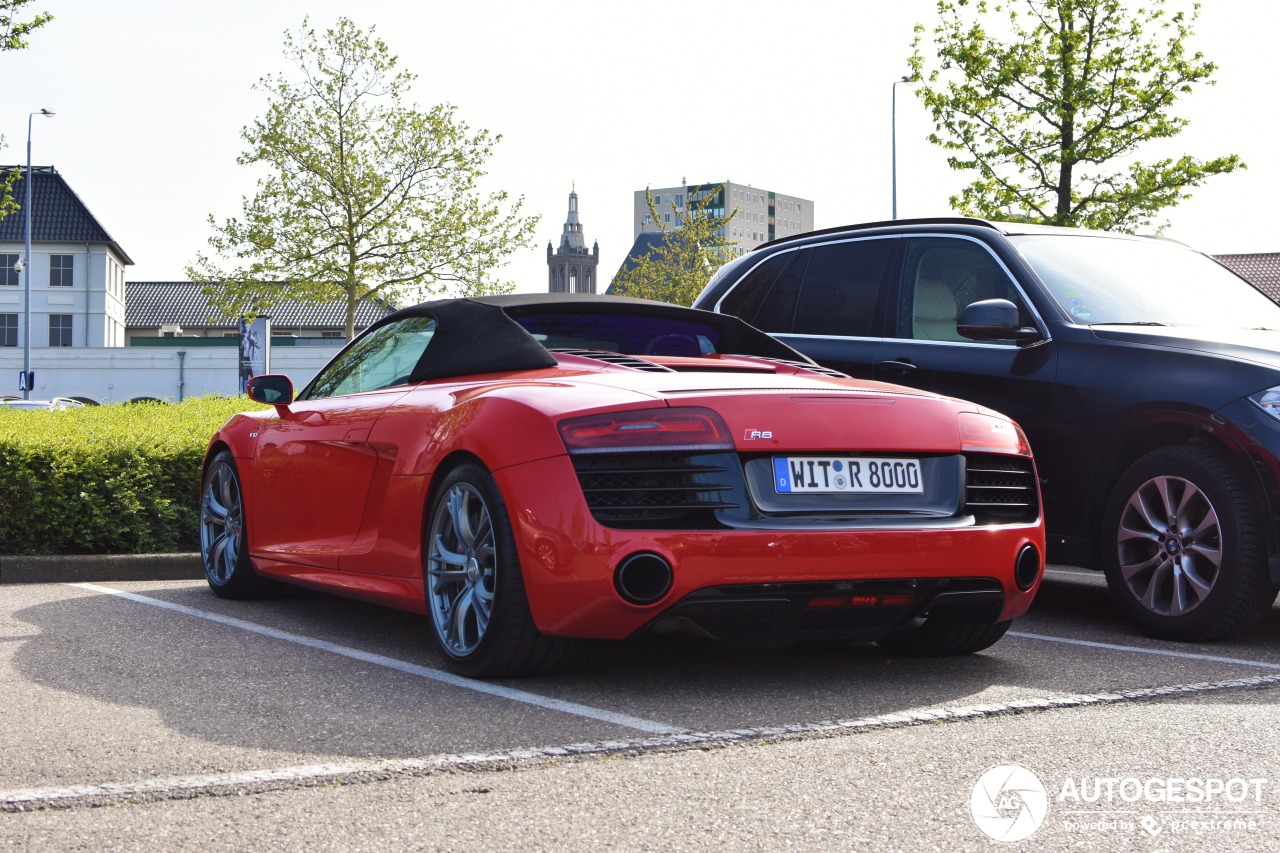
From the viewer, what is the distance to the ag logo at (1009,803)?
318 centimetres

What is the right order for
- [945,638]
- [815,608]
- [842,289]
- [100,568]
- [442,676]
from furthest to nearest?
[100,568], [842,289], [945,638], [442,676], [815,608]

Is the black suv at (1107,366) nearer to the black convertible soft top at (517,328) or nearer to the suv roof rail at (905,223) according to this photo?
the suv roof rail at (905,223)

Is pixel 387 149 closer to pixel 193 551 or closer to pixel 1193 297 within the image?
pixel 193 551

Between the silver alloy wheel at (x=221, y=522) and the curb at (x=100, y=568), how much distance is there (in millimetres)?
836

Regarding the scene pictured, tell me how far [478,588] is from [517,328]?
1138 mm

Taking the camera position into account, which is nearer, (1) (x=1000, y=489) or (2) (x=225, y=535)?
(1) (x=1000, y=489)

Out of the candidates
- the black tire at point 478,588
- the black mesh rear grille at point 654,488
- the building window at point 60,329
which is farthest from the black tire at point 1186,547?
the building window at point 60,329

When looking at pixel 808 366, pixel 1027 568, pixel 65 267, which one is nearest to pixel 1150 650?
pixel 1027 568

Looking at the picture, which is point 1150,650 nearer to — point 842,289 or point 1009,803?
point 1009,803

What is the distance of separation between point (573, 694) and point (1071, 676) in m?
1.79

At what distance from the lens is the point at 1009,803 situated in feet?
11.1

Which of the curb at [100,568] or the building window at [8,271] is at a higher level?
the building window at [8,271]

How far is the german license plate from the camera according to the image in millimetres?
4574

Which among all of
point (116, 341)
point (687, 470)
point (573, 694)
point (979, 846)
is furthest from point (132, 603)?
point (116, 341)
